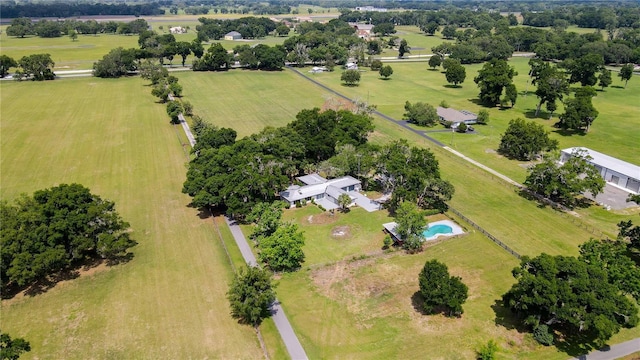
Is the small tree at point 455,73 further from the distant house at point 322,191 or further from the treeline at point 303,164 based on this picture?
the distant house at point 322,191

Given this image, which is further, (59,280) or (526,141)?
(526,141)

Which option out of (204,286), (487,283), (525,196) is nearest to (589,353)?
(487,283)

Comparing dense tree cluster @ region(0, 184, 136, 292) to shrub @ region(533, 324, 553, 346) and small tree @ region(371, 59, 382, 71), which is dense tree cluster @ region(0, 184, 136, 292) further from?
small tree @ region(371, 59, 382, 71)

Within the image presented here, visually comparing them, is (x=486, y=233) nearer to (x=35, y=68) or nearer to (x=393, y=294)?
(x=393, y=294)

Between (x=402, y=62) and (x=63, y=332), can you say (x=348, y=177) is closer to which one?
(x=63, y=332)

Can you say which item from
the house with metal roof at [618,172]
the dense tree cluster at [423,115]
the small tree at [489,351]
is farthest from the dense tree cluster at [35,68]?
the small tree at [489,351]

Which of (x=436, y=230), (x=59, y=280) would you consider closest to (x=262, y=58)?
(x=436, y=230)

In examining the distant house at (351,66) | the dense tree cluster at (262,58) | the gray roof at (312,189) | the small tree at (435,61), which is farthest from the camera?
the small tree at (435,61)
